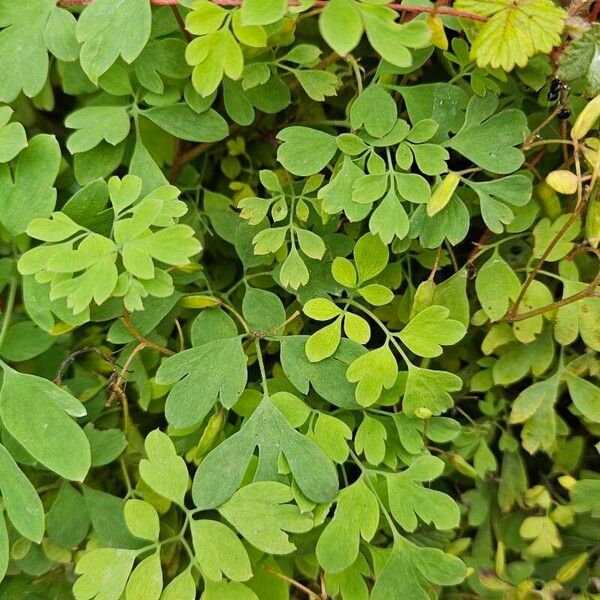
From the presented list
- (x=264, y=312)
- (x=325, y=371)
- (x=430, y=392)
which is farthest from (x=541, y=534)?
(x=264, y=312)

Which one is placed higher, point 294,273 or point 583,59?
point 583,59

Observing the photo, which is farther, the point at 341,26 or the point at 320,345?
the point at 320,345

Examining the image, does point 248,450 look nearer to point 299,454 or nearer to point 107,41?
point 299,454

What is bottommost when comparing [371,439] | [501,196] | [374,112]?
[371,439]

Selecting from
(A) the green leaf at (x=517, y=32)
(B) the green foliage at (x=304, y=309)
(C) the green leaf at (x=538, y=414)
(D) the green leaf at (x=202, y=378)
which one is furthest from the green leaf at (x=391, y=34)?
(C) the green leaf at (x=538, y=414)

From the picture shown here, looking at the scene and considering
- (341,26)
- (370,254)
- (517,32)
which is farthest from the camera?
(370,254)

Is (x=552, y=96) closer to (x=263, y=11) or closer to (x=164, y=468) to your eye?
(x=263, y=11)
